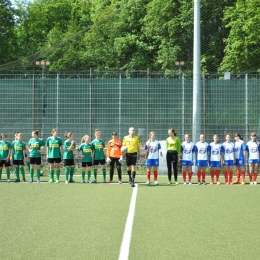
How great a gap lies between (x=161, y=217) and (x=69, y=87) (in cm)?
1334

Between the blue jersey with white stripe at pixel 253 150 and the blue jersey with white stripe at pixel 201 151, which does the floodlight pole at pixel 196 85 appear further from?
the blue jersey with white stripe at pixel 253 150

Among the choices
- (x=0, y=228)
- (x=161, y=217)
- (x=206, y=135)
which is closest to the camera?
(x=0, y=228)

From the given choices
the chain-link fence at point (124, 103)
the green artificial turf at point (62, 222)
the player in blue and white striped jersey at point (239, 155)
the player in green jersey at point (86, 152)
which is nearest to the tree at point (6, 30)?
the chain-link fence at point (124, 103)

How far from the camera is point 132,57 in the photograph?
47.3 m

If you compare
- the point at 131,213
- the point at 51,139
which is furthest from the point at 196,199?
the point at 51,139

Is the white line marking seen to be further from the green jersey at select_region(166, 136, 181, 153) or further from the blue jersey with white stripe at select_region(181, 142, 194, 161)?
the blue jersey with white stripe at select_region(181, 142, 194, 161)

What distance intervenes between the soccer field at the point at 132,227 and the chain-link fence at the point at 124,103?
656 cm

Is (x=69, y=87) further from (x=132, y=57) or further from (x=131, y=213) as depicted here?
(x=132, y=57)

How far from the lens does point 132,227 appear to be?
983 centimetres

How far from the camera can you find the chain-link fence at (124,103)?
2328 centimetres

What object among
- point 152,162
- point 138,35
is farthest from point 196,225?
point 138,35

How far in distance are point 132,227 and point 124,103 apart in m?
14.1

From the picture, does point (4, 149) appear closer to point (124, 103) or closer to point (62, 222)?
point (124, 103)

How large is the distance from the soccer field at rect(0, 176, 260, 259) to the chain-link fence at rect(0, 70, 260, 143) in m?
6.56
